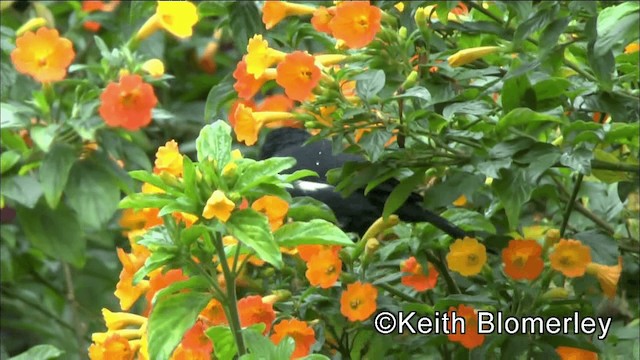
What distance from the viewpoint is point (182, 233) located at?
1.40 metres

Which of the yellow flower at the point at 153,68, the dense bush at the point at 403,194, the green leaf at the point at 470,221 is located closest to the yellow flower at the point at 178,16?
the dense bush at the point at 403,194

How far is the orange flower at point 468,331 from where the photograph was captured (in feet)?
5.77

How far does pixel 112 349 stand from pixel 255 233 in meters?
0.36

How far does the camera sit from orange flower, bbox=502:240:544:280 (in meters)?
1.82

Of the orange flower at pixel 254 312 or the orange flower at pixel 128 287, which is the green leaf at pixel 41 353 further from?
the orange flower at pixel 254 312

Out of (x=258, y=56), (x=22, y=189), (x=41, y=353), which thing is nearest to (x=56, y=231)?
(x=22, y=189)

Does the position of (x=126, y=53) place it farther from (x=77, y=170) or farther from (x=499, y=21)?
(x=499, y=21)

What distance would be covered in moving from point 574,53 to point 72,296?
1.63 metres

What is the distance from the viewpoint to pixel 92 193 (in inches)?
102

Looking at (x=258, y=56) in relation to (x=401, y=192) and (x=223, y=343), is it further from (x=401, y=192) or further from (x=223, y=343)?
(x=223, y=343)

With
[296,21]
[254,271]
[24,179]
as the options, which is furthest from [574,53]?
[24,179]

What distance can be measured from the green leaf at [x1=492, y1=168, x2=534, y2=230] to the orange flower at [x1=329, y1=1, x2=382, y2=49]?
1.00 feet

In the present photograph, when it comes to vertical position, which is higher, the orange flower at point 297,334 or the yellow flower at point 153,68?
the orange flower at point 297,334

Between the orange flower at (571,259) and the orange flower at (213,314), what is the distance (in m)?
0.56
